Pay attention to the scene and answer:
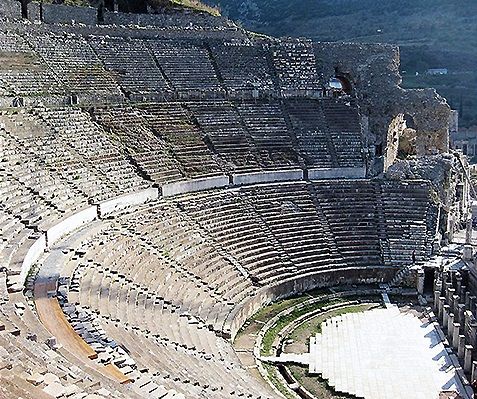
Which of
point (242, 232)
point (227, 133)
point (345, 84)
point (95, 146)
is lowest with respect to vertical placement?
point (242, 232)

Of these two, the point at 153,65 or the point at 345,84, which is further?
the point at 345,84

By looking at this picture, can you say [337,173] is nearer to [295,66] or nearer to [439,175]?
[439,175]

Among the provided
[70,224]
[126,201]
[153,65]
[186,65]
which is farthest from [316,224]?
[153,65]

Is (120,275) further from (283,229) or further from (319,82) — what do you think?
(319,82)

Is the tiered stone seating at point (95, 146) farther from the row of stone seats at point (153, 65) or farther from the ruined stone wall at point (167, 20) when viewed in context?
the ruined stone wall at point (167, 20)

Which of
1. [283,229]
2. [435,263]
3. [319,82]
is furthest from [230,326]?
[319,82]

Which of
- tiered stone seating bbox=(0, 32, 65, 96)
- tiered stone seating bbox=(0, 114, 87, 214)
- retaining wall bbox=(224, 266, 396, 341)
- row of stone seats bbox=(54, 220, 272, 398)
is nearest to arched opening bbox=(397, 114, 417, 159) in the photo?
retaining wall bbox=(224, 266, 396, 341)

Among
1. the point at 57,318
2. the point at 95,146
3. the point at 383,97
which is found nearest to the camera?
the point at 57,318

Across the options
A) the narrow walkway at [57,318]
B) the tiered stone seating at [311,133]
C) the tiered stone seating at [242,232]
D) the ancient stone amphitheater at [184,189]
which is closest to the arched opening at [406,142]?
the ancient stone amphitheater at [184,189]
